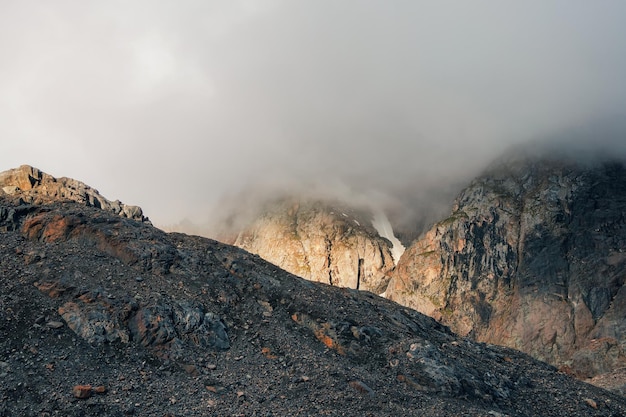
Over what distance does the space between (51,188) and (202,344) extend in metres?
63.7

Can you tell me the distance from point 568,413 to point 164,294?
36.0 meters

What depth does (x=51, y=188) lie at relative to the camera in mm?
90062

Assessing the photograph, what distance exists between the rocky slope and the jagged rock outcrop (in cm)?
3203

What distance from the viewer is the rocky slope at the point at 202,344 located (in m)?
33.7

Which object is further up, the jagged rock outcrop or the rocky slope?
the jagged rock outcrop

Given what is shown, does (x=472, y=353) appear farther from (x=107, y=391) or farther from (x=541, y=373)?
(x=107, y=391)

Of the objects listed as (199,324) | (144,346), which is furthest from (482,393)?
(144,346)

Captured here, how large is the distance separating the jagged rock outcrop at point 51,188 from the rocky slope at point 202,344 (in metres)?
32.0

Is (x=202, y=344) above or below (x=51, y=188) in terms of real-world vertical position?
below

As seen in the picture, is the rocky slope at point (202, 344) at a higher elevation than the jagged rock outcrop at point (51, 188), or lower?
lower

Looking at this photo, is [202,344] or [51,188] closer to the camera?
[202,344]

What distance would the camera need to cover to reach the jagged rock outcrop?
3253 inches

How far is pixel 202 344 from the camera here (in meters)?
41.1

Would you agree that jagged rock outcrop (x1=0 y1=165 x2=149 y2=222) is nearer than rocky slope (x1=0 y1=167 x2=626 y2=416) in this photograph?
No
